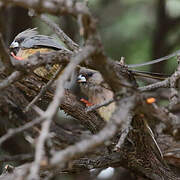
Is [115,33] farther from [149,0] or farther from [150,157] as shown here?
[150,157]

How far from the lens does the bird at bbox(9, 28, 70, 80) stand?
4.43m

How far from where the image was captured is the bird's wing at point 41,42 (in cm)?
455

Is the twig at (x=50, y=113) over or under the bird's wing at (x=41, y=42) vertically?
under

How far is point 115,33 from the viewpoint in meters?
6.84

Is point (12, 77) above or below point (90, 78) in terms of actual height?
below

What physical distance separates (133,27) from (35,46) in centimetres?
243

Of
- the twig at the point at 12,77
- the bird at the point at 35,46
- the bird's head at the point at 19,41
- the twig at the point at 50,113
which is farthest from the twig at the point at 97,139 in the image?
the bird's head at the point at 19,41

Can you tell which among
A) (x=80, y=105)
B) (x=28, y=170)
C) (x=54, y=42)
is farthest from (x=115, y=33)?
(x=28, y=170)

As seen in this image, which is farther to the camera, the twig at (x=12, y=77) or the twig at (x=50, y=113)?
the twig at (x=12, y=77)

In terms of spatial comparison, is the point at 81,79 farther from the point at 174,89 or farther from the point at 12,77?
the point at 12,77

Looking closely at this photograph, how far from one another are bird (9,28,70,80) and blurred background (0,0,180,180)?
0.92m

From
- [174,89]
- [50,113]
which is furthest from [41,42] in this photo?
[50,113]

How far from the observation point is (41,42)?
467cm

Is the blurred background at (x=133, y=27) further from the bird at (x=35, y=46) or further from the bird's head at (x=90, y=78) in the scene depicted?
the bird's head at (x=90, y=78)
